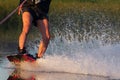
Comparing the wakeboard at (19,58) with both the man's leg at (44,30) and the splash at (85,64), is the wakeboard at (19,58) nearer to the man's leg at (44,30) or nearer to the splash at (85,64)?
the splash at (85,64)

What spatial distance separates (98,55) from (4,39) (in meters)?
5.51

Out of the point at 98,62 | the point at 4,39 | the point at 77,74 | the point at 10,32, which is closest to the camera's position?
the point at 77,74

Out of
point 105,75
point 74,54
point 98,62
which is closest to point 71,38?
point 74,54

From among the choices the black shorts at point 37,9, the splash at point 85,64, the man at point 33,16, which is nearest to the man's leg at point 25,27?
the man at point 33,16

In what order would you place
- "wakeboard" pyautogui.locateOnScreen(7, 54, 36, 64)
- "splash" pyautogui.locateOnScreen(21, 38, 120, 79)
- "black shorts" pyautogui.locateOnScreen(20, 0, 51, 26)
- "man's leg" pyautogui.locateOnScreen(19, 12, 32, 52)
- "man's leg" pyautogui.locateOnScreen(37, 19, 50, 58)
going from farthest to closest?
"man's leg" pyautogui.locateOnScreen(37, 19, 50, 58) → "black shorts" pyautogui.locateOnScreen(20, 0, 51, 26) → "man's leg" pyautogui.locateOnScreen(19, 12, 32, 52) → "wakeboard" pyautogui.locateOnScreen(7, 54, 36, 64) → "splash" pyautogui.locateOnScreen(21, 38, 120, 79)

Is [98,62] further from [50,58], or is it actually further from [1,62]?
[1,62]

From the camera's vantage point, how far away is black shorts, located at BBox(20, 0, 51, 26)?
32.0 ft

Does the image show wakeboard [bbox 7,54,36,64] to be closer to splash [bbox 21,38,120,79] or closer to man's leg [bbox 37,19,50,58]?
splash [bbox 21,38,120,79]

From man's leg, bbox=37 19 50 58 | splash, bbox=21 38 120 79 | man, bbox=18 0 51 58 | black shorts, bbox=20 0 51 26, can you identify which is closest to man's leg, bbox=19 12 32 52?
man, bbox=18 0 51 58

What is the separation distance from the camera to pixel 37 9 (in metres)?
9.84

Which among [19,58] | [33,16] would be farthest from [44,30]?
[19,58]

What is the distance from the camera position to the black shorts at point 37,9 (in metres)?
9.77

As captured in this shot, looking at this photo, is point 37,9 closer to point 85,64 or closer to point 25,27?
point 25,27

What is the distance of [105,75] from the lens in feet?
29.5
